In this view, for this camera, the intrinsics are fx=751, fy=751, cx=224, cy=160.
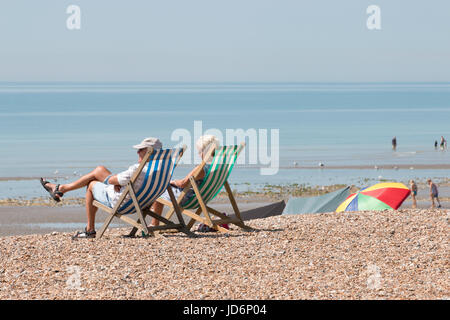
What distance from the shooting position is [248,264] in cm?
627

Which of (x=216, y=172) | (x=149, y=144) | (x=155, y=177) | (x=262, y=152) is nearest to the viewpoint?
(x=155, y=177)

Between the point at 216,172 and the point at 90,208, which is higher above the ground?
the point at 216,172

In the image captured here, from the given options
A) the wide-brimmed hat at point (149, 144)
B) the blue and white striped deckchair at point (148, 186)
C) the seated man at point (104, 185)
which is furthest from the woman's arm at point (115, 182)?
the wide-brimmed hat at point (149, 144)

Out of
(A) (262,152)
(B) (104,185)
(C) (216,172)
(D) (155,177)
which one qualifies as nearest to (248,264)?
(D) (155,177)

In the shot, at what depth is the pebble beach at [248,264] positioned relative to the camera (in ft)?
17.5

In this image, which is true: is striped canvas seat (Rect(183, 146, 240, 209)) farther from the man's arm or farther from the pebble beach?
the man's arm

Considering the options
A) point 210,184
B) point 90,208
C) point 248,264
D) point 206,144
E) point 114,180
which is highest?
point 206,144

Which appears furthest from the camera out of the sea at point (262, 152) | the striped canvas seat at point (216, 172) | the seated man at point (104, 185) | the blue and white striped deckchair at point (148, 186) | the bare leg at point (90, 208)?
the sea at point (262, 152)

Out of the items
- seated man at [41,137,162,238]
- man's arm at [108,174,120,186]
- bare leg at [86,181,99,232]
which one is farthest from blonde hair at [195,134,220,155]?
bare leg at [86,181,99,232]

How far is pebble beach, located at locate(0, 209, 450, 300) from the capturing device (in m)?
5.33

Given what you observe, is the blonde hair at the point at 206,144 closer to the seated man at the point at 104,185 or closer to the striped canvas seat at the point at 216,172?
the striped canvas seat at the point at 216,172

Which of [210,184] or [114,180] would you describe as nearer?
[114,180]

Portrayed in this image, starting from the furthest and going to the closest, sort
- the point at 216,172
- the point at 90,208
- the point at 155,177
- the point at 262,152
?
the point at 262,152
the point at 216,172
the point at 90,208
the point at 155,177

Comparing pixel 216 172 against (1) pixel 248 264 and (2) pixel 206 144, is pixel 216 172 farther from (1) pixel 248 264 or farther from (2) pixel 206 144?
(1) pixel 248 264
